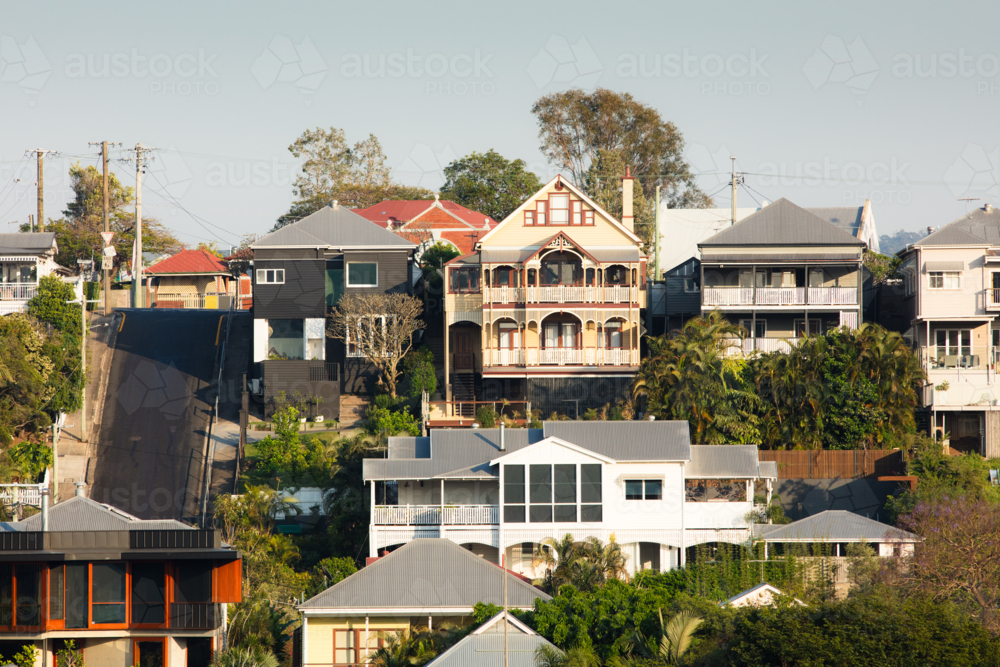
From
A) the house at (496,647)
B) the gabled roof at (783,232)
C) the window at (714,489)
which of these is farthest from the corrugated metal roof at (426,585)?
the gabled roof at (783,232)

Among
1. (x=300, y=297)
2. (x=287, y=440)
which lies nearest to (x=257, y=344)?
(x=300, y=297)

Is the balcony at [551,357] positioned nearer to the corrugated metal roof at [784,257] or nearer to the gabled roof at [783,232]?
the corrugated metal roof at [784,257]

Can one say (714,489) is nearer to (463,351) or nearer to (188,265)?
(463,351)

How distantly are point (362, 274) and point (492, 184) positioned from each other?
2988 cm

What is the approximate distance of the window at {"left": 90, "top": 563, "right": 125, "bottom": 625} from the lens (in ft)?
107

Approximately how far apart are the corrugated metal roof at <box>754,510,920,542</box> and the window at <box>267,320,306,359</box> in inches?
884

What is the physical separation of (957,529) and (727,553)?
A: 701 centimetres

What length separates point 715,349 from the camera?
152ft

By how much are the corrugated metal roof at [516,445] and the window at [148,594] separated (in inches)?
343

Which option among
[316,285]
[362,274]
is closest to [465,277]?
[362,274]

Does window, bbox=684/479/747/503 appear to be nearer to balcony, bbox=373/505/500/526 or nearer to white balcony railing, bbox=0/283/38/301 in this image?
balcony, bbox=373/505/500/526

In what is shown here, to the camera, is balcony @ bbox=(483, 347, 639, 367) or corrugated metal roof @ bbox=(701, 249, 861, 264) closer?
balcony @ bbox=(483, 347, 639, 367)

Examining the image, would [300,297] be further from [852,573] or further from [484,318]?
[852,573]

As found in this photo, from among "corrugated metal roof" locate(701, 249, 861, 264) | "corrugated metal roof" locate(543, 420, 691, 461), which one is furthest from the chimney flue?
"corrugated metal roof" locate(701, 249, 861, 264)
